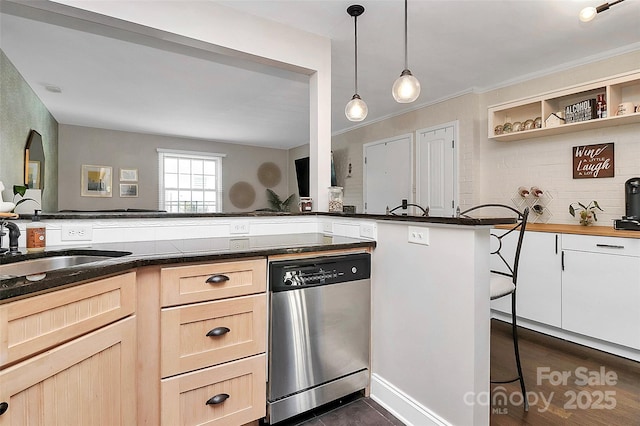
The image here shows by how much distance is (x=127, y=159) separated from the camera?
20.9ft

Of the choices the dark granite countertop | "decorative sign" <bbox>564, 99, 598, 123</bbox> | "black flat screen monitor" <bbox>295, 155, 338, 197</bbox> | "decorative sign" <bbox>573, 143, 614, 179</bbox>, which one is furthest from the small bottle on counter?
"black flat screen monitor" <bbox>295, 155, 338, 197</bbox>

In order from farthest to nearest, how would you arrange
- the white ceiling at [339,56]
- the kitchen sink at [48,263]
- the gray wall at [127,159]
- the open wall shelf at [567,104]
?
the gray wall at [127,159] → the open wall shelf at [567,104] → the white ceiling at [339,56] → the kitchen sink at [48,263]

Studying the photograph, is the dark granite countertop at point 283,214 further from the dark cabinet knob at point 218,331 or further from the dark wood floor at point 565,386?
the dark wood floor at point 565,386

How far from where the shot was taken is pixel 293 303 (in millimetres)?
1682

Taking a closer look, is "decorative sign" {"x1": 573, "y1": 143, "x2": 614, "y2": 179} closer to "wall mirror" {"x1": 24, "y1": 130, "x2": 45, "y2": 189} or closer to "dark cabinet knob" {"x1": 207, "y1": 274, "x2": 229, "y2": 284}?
"dark cabinet knob" {"x1": 207, "y1": 274, "x2": 229, "y2": 284}

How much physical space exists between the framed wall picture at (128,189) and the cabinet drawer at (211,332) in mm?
5870

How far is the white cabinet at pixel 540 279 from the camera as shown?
9.29ft

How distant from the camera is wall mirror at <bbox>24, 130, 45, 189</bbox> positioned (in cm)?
357

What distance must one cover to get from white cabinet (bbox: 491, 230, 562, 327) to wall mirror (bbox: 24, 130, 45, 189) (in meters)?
5.06

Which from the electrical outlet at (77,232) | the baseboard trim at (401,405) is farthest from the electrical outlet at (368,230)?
the electrical outlet at (77,232)

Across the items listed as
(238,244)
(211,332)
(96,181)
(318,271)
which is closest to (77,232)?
(238,244)

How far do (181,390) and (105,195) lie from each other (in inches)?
233

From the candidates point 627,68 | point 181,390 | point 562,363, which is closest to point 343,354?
point 181,390

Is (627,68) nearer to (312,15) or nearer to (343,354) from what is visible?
(312,15)
